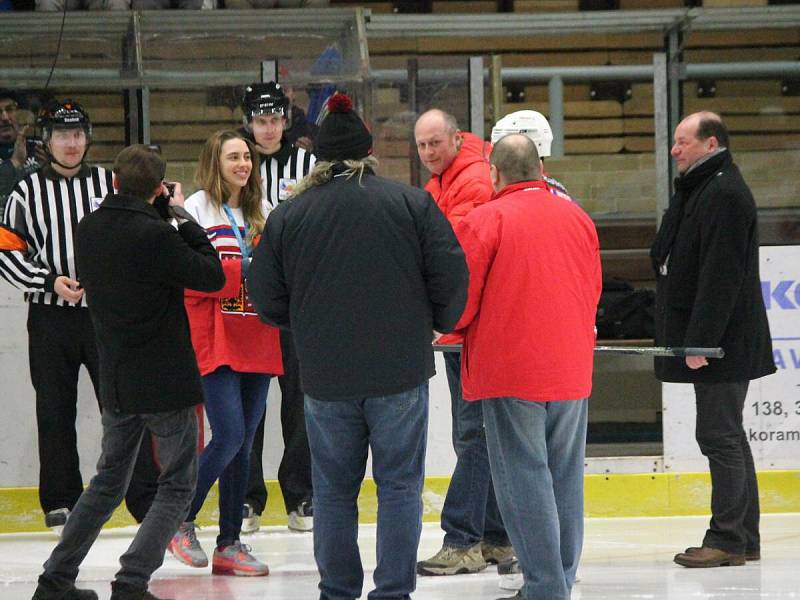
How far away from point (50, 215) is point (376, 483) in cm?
225

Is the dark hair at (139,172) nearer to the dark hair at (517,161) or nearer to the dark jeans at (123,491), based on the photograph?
the dark jeans at (123,491)

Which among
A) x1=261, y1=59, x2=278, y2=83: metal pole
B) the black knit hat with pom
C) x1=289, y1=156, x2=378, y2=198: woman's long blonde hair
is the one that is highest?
x1=261, y1=59, x2=278, y2=83: metal pole

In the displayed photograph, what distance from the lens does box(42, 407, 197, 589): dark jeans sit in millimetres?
3781

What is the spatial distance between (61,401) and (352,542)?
2.13m

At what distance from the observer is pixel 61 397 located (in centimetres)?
521

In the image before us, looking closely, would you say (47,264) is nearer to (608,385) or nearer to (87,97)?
(87,97)

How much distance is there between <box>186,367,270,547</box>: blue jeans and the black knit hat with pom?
3.63 ft

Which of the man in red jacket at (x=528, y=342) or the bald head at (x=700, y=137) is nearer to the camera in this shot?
the man in red jacket at (x=528, y=342)

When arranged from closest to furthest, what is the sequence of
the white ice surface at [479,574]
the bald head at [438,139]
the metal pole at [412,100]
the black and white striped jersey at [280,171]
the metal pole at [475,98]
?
the white ice surface at [479,574], the bald head at [438,139], the black and white striped jersey at [280,171], the metal pole at [412,100], the metal pole at [475,98]

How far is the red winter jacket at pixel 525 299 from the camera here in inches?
135

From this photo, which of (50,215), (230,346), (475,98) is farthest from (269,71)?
(230,346)

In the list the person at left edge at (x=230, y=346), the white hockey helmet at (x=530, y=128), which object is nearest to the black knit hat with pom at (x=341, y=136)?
the white hockey helmet at (x=530, y=128)

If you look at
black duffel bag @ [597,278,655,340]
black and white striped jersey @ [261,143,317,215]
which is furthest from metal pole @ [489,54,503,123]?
black and white striped jersey @ [261,143,317,215]

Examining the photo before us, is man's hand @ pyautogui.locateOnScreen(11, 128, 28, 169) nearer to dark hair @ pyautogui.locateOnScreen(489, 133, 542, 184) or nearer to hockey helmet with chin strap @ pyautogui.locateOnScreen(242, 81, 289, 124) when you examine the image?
hockey helmet with chin strap @ pyautogui.locateOnScreen(242, 81, 289, 124)
